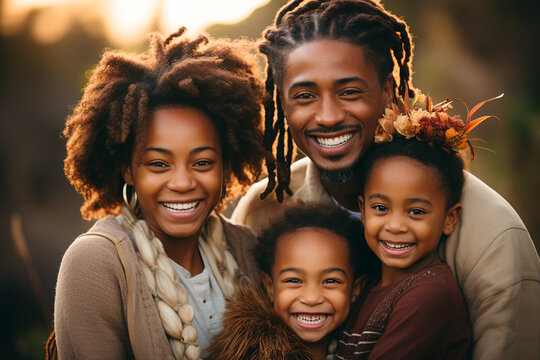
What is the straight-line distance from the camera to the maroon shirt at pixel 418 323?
262cm

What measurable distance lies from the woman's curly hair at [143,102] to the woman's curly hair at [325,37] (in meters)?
0.25

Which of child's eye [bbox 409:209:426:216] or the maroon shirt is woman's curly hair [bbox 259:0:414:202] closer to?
child's eye [bbox 409:209:426:216]

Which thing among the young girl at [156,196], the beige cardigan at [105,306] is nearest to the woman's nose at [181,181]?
the young girl at [156,196]

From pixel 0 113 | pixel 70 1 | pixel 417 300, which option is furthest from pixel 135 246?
pixel 70 1

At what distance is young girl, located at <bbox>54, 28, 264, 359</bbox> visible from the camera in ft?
8.79

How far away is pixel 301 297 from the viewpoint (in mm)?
A: 3049

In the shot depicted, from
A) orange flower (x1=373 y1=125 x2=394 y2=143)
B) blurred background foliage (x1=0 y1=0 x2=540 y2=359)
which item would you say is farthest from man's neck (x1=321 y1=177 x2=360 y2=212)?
blurred background foliage (x1=0 y1=0 x2=540 y2=359)

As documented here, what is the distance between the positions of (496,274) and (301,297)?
1.06m

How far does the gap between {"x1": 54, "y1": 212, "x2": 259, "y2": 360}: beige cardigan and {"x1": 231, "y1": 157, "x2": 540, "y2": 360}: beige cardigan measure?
164cm

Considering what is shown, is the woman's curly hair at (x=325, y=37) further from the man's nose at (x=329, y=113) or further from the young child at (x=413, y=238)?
the young child at (x=413, y=238)

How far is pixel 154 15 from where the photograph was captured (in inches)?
322

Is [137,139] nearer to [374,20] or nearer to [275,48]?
[275,48]

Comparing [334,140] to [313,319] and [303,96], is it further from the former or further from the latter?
[313,319]

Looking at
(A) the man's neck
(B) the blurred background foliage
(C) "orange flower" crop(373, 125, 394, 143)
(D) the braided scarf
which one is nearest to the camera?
(D) the braided scarf
